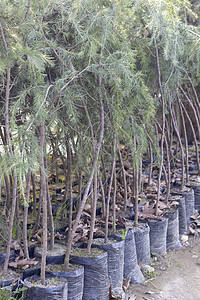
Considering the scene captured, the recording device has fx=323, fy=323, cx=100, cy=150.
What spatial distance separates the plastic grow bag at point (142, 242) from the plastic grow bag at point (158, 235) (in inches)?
5.7

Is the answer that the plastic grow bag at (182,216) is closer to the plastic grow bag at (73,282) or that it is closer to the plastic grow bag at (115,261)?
the plastic grow bag at (115,261)

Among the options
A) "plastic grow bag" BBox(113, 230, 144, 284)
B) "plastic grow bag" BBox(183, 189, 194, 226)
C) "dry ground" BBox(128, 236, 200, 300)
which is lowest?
"dry ground" BBox(128, 236, 200, 300)

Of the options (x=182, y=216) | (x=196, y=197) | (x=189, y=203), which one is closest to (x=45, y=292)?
(x=182, y=216)

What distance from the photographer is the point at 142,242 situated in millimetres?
2832

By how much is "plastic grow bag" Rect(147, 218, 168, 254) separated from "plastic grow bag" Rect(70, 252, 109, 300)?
0.93m

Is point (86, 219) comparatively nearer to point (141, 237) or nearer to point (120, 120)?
point (141, 237)

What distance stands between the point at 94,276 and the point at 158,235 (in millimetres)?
1039

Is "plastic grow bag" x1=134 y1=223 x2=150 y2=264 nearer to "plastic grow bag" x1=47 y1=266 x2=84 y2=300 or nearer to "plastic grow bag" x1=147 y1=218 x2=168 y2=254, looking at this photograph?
"plastic grow bag" x1=147 y1=218 x2=168 y2=254

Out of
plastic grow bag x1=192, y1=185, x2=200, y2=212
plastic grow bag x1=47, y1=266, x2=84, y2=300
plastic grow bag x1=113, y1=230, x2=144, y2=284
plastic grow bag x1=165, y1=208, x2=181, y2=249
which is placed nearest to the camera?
plastic grow bag x1=47, y1=266, x2=84, y2=300

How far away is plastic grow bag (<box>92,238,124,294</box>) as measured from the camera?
7.87 ft

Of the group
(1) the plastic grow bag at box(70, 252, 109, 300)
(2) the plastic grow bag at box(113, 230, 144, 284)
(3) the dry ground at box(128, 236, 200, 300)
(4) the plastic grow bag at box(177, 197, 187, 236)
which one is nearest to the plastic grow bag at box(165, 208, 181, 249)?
(3) the dry ground at box(128, 236, 200, 300)

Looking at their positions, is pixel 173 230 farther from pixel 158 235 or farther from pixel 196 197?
pixel 196 197

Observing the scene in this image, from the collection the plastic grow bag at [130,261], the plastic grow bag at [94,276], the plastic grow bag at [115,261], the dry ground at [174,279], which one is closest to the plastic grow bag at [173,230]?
the dry ground at [174,279]

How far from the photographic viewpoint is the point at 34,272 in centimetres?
212
